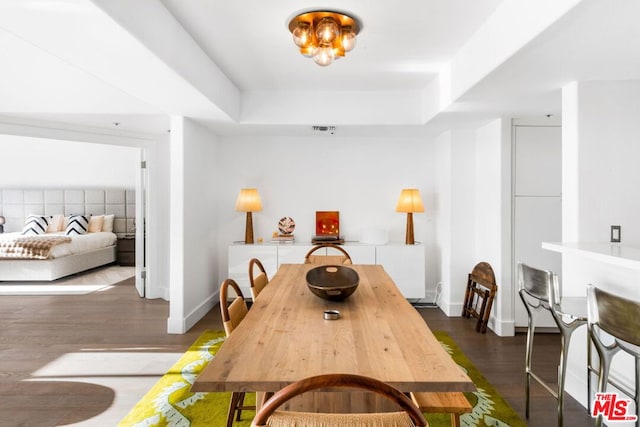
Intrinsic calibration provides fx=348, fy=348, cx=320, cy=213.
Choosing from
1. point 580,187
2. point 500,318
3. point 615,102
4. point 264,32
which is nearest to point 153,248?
point 264,32

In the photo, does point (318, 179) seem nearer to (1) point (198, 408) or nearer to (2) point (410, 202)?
(2) point (410, 202)

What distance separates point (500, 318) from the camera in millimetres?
3592

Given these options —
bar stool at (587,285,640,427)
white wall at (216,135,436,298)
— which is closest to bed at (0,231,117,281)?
white wall at (216,135,436,298)

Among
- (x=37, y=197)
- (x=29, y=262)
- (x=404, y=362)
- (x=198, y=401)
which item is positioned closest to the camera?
(x=404, y=362)

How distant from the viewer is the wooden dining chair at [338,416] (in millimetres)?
823

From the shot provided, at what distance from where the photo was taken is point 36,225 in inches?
276

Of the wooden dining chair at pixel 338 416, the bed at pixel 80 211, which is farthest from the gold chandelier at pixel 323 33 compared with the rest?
the bed at pixel 80 211

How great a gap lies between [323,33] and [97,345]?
339cm

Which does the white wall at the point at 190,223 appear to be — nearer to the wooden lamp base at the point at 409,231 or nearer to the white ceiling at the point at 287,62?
the white ceiling at the point at 287,62

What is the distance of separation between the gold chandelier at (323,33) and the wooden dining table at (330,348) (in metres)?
1.57

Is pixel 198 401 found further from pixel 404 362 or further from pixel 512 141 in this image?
pixel 512 141

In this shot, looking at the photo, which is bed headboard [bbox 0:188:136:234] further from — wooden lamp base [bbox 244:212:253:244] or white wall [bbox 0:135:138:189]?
wooden lamp base [bbox 244:212:253:244]

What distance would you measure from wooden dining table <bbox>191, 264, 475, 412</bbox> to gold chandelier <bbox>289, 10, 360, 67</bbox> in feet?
5.16

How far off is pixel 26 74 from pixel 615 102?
17.2 ft
